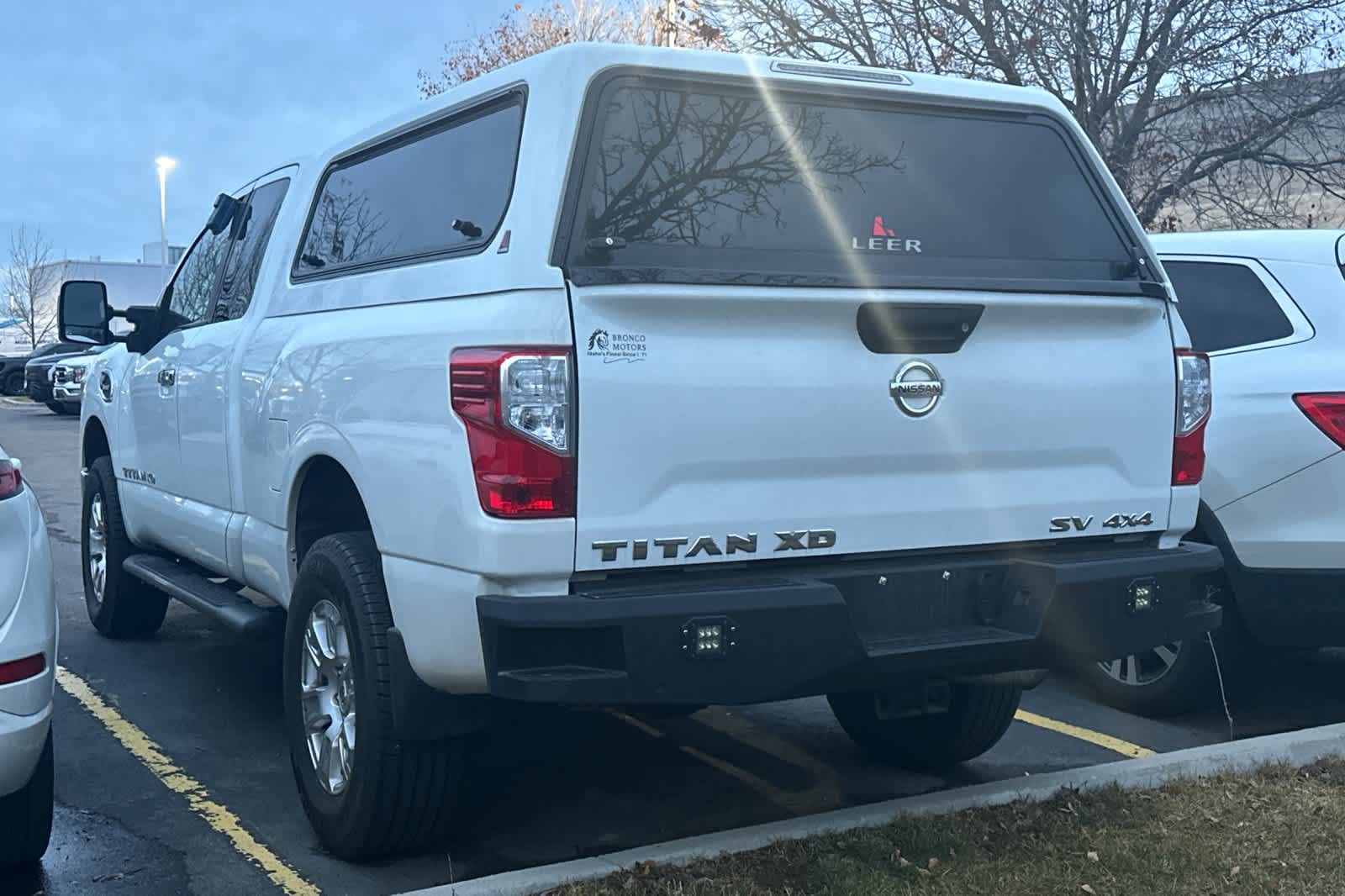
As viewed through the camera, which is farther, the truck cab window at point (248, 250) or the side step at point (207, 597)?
the truck cab window at point (248, 250)

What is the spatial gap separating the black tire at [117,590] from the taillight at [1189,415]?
4.83 metres

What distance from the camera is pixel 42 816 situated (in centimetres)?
398

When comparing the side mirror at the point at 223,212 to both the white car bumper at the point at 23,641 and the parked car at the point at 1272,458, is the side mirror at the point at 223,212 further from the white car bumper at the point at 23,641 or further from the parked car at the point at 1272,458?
the parked car at the point at 1272,458

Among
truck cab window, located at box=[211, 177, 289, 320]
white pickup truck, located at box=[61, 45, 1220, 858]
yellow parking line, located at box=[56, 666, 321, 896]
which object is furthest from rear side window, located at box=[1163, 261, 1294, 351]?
yellow parking line, located at box=[56, 666, 321, 896]

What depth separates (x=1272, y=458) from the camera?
5184mm

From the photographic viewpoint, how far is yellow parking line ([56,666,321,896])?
13.4 feet

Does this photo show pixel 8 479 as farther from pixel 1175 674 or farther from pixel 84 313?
pixel 1175 674

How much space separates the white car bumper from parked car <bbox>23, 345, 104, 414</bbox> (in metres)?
26.4

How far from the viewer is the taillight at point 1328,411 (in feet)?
16.5

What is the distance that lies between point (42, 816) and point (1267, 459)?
4.22 m

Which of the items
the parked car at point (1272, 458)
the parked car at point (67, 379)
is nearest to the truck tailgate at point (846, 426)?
the parked car at point (1272, 458)

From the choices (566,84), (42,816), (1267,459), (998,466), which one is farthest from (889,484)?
(42,816)

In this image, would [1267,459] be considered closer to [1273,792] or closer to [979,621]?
[1273,792]

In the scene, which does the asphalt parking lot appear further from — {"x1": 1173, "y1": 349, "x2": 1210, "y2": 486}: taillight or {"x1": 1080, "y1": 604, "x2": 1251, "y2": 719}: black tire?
{"x1": 1173, "y1": 349, "x2": 1210, "y2": 486}: taillight
